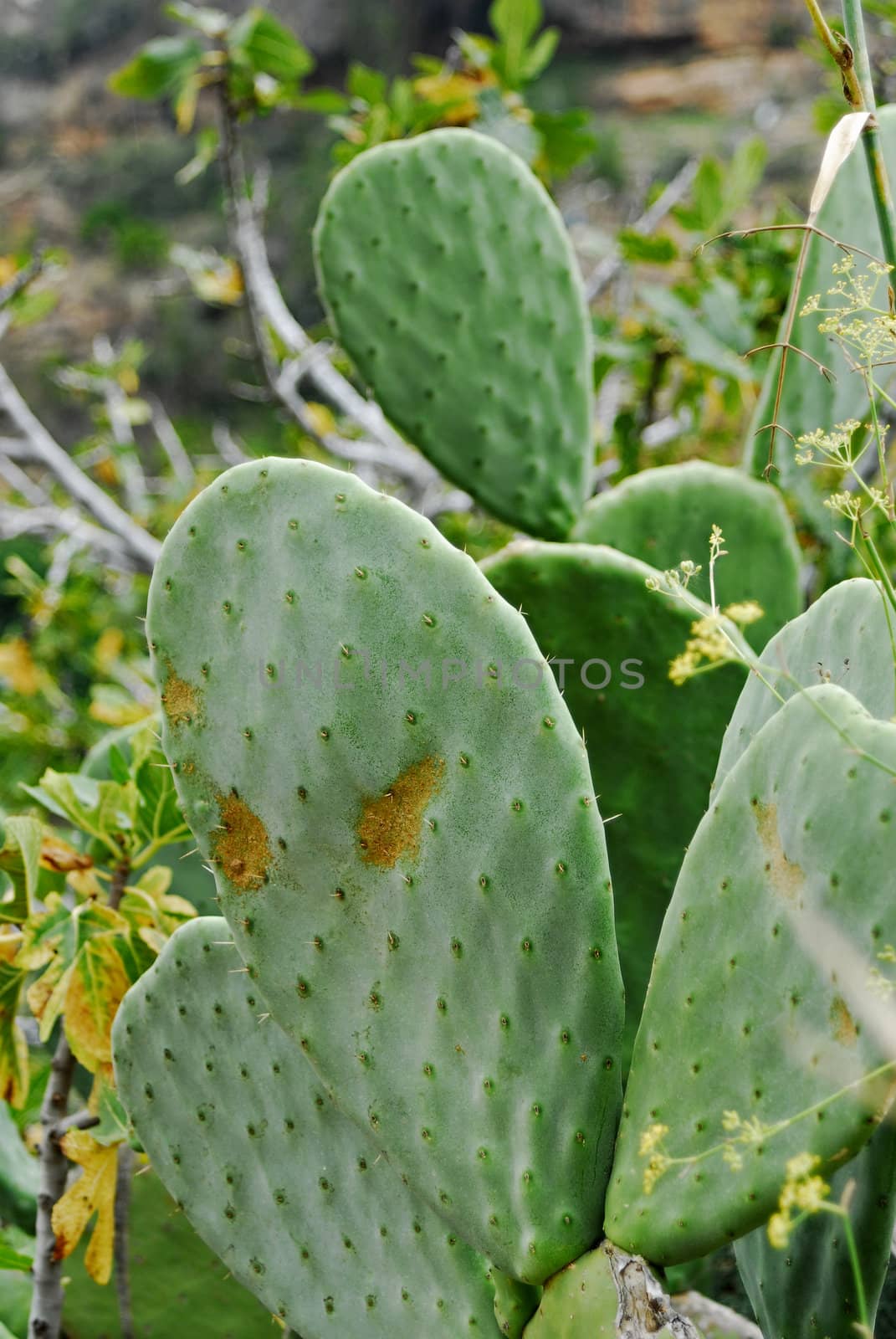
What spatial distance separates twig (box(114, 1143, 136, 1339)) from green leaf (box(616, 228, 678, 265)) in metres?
1.47

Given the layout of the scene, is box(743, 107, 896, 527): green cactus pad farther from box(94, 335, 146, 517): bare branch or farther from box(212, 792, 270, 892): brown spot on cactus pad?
box(94, 335, 146, 517): bare branch

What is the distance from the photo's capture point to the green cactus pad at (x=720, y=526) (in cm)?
107

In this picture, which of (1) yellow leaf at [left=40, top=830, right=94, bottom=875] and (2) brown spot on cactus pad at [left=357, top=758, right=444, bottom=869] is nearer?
(2) brown spot on cactus pad at [left=357, top=758, right=444, bottom=869]

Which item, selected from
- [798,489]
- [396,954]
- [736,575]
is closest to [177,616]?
[396,954]

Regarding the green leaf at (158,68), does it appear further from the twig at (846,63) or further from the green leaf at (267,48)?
the twig at (846,63)

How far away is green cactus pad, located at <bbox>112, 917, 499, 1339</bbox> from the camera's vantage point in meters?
0.72

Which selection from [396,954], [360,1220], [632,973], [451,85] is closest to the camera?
[396,954]

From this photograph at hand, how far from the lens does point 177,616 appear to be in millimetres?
658

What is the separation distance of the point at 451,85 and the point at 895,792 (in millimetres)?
1801

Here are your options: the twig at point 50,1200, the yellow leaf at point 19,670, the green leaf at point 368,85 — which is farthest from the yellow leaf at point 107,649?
the twig at point 50,1200

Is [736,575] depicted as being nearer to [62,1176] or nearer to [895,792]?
[895,792]

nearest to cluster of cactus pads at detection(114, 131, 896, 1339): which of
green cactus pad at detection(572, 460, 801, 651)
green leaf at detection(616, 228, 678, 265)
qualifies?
green cactus pad at detection(572, 460, 801, 651)

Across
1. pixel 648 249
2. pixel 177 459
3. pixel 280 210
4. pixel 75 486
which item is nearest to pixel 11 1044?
pixel 648 249

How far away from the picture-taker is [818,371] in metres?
1.27
